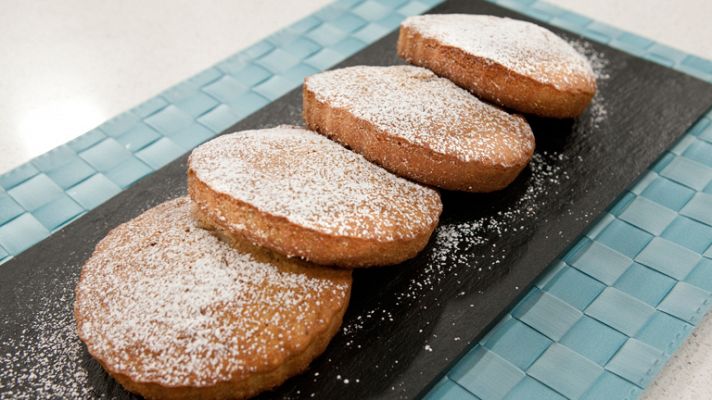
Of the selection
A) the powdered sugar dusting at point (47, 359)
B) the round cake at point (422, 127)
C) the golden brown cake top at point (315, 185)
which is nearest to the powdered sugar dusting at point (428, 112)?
the round cake at point (422, 127)

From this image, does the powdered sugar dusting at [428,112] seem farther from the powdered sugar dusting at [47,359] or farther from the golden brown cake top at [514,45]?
the powdered sugar dusting at [47,359]

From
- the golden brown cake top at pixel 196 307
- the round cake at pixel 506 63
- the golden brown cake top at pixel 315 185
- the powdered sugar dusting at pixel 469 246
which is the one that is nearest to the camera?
the golden brown cake top at pixel 196 307

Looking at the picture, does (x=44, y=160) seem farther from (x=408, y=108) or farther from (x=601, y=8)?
(x=601, y=8)

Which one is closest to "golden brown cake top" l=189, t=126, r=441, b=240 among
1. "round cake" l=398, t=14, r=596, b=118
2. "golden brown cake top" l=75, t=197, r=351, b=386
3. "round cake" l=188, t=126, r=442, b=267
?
"round cake" l=188, t=126, r=442, b=267

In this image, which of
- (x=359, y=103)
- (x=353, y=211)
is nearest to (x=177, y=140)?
(x=359, y=103)

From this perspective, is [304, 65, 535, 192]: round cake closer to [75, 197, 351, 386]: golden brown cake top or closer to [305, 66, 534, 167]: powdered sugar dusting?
[305, 66, 534, 167]: powdered sugar dusting

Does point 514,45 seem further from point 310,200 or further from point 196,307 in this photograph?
point 196,307
